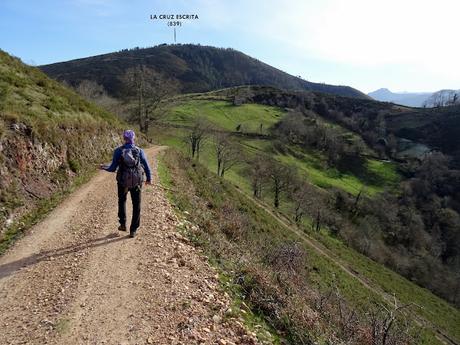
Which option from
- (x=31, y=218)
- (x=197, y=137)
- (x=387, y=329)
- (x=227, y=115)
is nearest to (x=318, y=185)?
(x=197, y=137)

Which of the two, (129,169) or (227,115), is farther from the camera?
(227,115)

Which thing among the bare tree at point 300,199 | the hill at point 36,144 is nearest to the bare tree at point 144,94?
the bare tree at point 300,199

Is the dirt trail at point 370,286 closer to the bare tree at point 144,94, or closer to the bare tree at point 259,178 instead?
the bare tree at point 259,178

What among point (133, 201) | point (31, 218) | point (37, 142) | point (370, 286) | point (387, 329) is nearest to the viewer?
point (387, 329)

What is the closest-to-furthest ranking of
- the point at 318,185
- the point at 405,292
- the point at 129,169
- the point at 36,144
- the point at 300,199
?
the point at 129,169 < the point at 36,144 < the point at 405,292 < the point at 300,199 < the point at 318,185

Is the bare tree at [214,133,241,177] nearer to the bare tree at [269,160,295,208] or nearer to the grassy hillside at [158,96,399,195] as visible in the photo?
the grassy hillside at [158,96,399,195]

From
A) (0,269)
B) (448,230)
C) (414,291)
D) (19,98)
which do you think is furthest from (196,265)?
(448,230)

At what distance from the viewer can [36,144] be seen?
1432 cm

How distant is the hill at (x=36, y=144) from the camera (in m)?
12.0

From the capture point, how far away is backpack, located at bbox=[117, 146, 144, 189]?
9.95m

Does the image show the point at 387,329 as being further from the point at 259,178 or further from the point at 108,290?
the point at 259,178

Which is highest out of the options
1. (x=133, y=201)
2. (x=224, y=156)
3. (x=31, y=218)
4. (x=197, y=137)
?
(x=133, y=201)

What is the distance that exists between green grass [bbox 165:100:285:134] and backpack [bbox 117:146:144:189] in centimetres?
10448

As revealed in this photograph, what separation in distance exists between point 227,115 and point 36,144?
12624 centimetres
